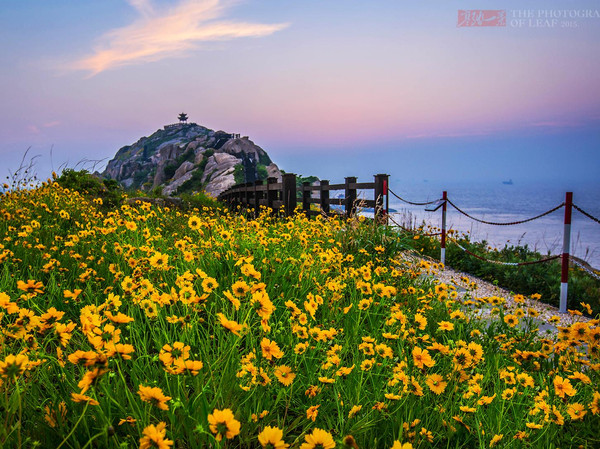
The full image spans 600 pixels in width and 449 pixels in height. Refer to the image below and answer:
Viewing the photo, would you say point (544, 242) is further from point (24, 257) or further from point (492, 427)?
point (24, 257)

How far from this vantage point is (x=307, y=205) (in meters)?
12.4

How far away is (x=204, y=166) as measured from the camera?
5588 centimetres

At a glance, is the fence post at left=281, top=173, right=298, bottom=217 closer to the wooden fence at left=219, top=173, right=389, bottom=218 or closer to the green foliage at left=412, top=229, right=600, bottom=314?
the wooden fence at left=219, top=173, right=389, bottom=218

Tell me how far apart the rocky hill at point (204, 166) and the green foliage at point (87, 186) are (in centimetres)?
1613

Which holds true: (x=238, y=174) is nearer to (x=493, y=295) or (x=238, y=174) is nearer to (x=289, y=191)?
(x=289, y=191)

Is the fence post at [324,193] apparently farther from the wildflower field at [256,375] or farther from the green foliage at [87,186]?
the wildflower field at [256,375]

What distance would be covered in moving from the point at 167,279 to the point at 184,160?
68.6m

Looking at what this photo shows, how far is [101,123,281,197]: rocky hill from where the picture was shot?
159ft

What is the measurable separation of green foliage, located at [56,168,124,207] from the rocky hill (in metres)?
16.1

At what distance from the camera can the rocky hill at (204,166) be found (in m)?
48.4

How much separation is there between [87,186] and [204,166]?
4470cm

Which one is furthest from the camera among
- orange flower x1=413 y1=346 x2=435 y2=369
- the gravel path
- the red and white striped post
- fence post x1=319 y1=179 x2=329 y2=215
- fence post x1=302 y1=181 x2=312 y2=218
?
fence post x1=302 y1=181 x2=312 y2=218

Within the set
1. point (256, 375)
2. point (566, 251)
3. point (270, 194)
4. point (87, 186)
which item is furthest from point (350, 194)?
point (256, 375)

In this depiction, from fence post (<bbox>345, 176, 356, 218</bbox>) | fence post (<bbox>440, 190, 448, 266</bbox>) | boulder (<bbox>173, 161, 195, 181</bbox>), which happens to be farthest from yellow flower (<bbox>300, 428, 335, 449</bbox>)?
boulder (<bbox>173, 161, 195, 181</bbox>)
